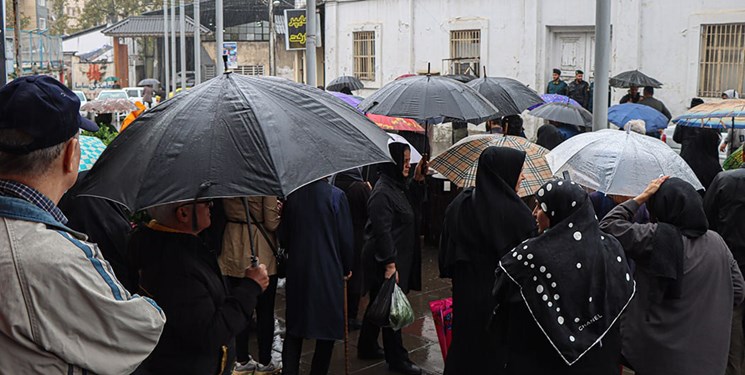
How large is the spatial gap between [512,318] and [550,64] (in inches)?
672

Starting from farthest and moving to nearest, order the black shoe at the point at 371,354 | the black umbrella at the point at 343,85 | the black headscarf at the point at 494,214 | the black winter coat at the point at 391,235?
1. the black umbrella at the point at 343,85
2. the black shoe at the point at 371,354
3. the black winter coat at the point at 391,235
4. the black headscarf at the point at 494,214

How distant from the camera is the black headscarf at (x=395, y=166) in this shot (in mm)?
6422

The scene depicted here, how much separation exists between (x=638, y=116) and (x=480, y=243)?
20.6ft

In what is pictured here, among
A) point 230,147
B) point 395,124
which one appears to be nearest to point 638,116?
point 395,124

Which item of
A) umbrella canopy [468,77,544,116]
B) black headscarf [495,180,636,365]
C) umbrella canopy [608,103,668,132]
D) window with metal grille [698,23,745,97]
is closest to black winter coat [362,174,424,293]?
black headscarf [495,180,636,365]

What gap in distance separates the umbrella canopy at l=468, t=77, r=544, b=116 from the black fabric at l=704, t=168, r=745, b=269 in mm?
3207

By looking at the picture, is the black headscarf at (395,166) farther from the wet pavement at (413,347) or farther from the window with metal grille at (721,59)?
the window with metal grille at (721,59)

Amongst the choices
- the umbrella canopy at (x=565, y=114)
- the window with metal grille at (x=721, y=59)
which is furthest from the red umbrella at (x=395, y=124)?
the window with metal grille at (x=721, y=59)

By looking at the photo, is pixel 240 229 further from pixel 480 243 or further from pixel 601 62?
pixel 601 62

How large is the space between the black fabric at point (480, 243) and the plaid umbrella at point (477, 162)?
3.02ft

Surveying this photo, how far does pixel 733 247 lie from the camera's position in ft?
18.5

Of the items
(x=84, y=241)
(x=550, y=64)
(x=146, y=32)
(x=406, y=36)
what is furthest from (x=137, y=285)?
(x=146, y=32)

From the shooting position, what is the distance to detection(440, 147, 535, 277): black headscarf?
16.4ft

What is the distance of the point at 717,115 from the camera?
7.71 meters
